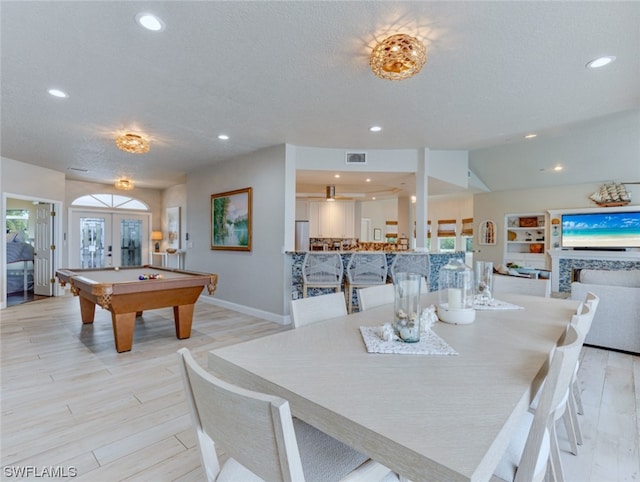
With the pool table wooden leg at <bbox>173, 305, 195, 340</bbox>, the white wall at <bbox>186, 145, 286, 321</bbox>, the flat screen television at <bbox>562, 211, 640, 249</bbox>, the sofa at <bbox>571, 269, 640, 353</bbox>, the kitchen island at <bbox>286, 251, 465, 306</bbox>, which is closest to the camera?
the sofa at <bbox>571, 269, 640, 353</bbox>

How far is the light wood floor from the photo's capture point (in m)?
1.73

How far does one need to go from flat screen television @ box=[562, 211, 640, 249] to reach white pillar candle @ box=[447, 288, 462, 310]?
7640 millimetres

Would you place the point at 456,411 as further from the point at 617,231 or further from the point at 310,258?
the point at 617,231

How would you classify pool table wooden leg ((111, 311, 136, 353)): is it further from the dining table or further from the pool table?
the dining table

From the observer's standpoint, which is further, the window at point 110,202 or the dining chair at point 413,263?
the window at point 110,202

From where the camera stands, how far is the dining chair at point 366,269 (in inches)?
172

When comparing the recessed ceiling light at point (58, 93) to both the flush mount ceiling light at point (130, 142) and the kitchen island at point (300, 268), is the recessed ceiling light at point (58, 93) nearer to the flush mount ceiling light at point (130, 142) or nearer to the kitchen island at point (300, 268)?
the flush mount ceiling light at point (130, 142)

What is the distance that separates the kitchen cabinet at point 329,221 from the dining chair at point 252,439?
711 centimetres

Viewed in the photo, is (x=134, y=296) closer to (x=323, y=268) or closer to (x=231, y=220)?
(x=323, y=268)

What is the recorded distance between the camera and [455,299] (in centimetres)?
171

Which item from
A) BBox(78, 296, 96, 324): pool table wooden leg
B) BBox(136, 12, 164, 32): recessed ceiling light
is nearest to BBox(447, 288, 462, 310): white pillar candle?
BBox(136, 12, 164, 32): recessed ceiling light

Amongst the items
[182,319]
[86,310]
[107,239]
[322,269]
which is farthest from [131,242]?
[322,269]

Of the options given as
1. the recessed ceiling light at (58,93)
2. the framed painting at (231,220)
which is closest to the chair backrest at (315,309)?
the recessed ceiling light at (58,93)

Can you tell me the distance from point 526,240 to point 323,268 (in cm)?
670
